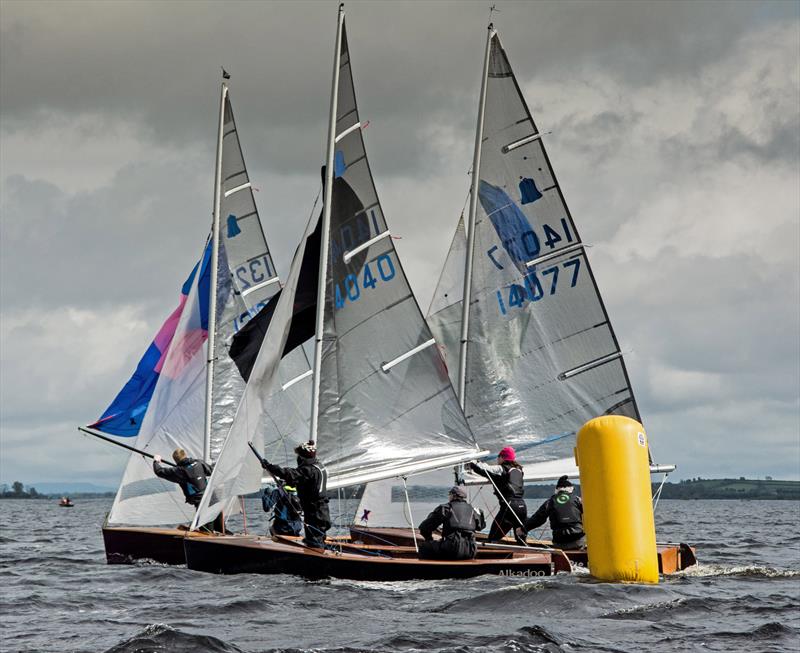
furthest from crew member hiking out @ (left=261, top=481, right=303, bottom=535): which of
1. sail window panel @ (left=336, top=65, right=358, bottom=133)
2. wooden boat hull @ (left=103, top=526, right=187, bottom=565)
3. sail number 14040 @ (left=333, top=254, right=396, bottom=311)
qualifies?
sail window panel @ (left=336, top=65, right=358, bottom=133)

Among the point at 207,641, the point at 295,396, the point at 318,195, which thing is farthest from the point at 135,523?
the point at 207,641

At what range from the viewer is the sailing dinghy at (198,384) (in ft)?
78.9

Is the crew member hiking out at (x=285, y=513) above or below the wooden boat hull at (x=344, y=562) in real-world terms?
above

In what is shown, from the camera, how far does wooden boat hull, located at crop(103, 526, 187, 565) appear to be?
22.1 m

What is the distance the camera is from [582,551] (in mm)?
18141

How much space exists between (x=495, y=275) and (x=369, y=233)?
4222mm

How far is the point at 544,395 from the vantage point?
2342 cm

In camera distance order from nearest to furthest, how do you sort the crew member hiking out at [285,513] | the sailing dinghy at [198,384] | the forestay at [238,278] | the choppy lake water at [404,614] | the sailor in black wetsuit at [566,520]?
the choppy lake water at [404,614] < the sailor in black wetsuit at [566,520] < the crew member hiking out at [285,513] < the sailing dinghy at [198,384] < the forestay at [238,278]

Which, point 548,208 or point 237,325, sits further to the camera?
point 237,325

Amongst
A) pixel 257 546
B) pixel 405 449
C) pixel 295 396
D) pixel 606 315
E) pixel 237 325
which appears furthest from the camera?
pixel 237 325

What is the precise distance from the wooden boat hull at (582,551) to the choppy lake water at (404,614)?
27 cm

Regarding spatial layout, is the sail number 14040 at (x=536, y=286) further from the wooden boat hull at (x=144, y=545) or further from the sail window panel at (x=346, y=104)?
the wooden boat hull at (x=144, y=545)

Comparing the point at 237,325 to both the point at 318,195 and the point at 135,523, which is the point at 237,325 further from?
the point at 318,195

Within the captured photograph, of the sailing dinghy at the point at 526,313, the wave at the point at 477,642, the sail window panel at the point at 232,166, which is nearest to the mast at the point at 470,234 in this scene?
the sailing dinghy at the point at 526,313
